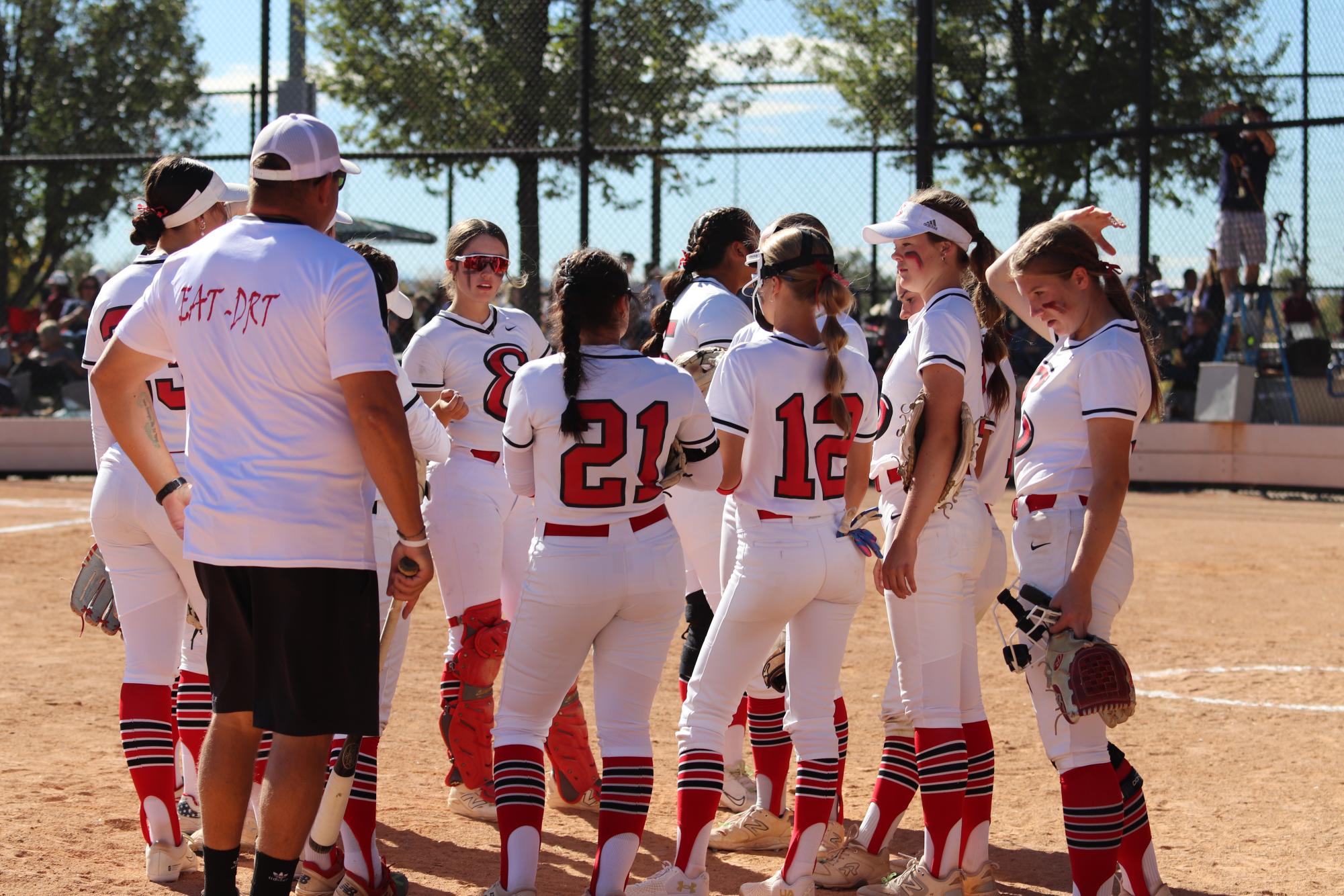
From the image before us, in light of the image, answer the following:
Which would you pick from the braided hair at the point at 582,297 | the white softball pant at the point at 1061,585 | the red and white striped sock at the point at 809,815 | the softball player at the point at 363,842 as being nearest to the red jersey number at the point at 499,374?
the softball player at the point at 363,842

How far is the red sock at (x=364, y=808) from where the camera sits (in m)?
4.34

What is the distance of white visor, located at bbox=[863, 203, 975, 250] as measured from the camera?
173 inches

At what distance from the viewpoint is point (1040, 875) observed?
4.64m

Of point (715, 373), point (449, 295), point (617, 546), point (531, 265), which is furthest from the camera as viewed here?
point (531, 265)

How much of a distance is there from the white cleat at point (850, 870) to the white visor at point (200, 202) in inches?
114

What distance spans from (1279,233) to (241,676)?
13.4m

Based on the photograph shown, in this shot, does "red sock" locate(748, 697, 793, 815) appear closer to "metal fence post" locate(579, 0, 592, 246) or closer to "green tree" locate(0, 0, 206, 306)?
"metal fence post" locate(579, 0, 592, 246)

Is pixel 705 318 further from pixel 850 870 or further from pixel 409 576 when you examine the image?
pixel 850 870

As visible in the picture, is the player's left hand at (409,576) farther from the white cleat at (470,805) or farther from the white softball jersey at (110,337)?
the white cleat at (470,805)

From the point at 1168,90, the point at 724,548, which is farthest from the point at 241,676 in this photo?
the point at 1168,90

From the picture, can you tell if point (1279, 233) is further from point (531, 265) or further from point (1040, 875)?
point (1040, 875)

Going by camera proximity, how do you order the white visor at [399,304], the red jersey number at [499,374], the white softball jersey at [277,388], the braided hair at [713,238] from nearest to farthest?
the white softball jersey at [277,388] → the white visor at [399,304] → the braided hair at [713,238] → the red jersey number at [499,374]

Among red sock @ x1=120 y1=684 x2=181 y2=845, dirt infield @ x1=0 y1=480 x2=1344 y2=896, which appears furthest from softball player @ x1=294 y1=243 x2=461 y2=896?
red sock @ x1=120 y1=684 x2=181 y2=845

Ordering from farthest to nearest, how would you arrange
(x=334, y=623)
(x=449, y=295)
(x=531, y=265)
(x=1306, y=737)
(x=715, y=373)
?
(x=531, y=265), (x=1306, y=737), (x=449, y=295), (x=715, y=373), (x=334, y=623)
